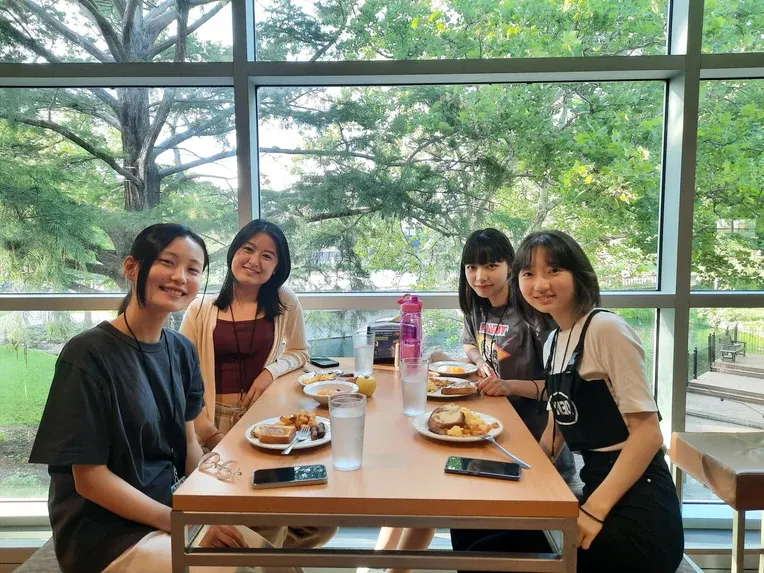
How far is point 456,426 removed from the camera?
3.59ft

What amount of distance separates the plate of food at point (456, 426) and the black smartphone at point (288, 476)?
0.29 m

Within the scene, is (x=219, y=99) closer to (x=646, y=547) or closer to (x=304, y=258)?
(x=304, y=258)

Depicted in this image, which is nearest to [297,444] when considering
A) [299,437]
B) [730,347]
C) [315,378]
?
[299,437]

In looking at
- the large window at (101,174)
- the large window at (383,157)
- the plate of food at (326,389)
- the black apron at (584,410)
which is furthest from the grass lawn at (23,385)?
the black apron at (584,410)

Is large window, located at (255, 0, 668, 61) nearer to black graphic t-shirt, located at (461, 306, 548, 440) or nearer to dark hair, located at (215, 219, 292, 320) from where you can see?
dark hair, located at (215, 219, 292, 320)

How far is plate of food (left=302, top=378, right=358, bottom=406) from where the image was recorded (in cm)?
133

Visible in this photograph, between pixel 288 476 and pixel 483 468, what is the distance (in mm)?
364

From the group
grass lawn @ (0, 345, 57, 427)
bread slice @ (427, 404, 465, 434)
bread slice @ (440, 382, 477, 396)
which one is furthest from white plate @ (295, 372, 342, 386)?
grass lawn @ (0, 345, 57, 427)

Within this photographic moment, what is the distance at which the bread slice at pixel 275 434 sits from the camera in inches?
40.4

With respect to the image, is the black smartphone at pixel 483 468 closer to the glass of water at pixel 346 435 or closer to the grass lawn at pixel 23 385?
the glass of water at pixel 346 435

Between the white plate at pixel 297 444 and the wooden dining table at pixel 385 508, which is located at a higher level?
the white plate at pixel 297 444

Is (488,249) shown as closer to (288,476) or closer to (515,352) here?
(515,352)

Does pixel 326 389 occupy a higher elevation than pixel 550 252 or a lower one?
lower

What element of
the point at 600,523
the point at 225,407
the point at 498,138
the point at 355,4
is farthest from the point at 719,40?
the point at 225,407
